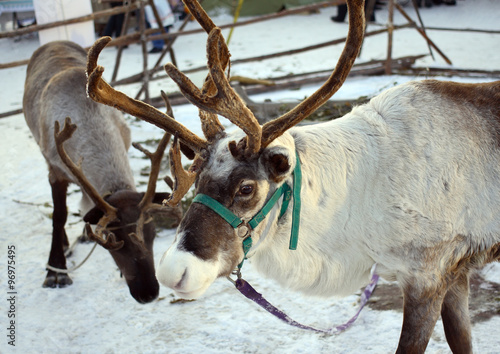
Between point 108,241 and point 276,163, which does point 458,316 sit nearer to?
point 276,163

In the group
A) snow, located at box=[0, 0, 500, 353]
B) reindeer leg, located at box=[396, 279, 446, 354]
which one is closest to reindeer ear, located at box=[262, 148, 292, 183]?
snow, located at box=[0, 0, 500, 353]

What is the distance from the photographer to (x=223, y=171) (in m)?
1.74

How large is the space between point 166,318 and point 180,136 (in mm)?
1597

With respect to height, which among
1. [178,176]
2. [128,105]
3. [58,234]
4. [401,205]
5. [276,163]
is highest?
[128,105]

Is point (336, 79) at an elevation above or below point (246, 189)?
above

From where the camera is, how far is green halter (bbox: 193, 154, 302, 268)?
1.71 meters

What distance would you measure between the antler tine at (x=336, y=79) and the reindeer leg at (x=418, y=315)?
77 centimetres

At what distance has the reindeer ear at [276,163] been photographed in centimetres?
170

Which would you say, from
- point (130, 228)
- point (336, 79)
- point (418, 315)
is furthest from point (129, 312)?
point (336, 79)

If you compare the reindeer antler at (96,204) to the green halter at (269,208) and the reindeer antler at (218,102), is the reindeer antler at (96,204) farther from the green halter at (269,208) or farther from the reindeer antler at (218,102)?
the green halter at (269,208)

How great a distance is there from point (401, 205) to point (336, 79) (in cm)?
53

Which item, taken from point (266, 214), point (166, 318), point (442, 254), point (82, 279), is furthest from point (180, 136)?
point (82, 279)

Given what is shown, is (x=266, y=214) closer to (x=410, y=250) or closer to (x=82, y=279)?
(x=410, y=250)

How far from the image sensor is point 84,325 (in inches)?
120
